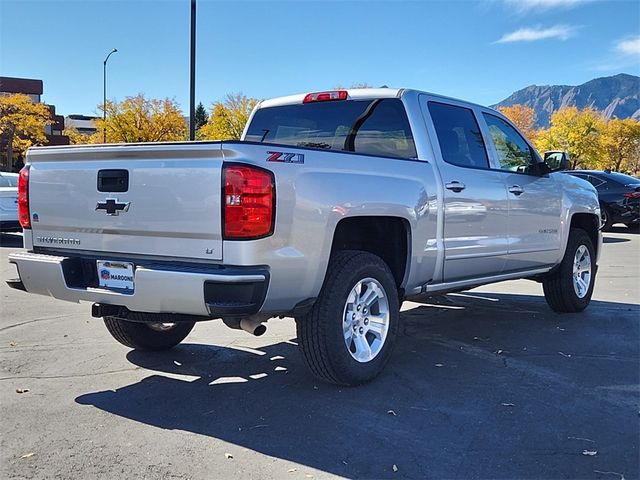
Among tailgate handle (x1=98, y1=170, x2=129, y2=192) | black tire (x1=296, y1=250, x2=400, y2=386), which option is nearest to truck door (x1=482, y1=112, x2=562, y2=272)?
black tire (x1=296, y1=250, x2=400, y2=386)

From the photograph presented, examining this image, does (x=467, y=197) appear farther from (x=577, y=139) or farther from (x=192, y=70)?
(x=577, y=139)

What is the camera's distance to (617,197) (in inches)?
645

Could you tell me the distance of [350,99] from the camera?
5160 millimetres

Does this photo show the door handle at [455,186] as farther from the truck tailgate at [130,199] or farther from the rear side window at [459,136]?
the truck tailgate at [130,199]

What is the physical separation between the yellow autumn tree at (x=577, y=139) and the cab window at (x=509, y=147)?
184 feet

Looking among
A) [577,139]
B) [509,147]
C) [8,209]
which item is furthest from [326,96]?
[577,139]

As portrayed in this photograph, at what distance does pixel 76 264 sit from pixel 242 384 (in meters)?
1.34

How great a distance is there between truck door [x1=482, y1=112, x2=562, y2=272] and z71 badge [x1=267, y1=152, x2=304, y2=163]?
2.58m

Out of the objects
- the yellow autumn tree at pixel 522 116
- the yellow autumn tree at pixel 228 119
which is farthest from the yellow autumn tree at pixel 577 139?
the yellow autumn tree at pixel 228 119

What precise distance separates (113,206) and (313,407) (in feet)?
5.61

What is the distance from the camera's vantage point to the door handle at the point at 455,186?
4.79 meters

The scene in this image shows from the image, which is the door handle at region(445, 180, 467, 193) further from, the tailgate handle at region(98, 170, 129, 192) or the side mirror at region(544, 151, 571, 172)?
the tailgate handle at region(98, 170, 129, 192)

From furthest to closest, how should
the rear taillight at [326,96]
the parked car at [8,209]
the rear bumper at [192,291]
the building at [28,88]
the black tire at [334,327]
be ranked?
the building at [28,88] → the parked car at [8,209] → the rear taillight at [326,96] → the black tire at [334,327] → the rear bumper at [192,291]

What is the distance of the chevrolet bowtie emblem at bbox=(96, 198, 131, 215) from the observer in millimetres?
3707
